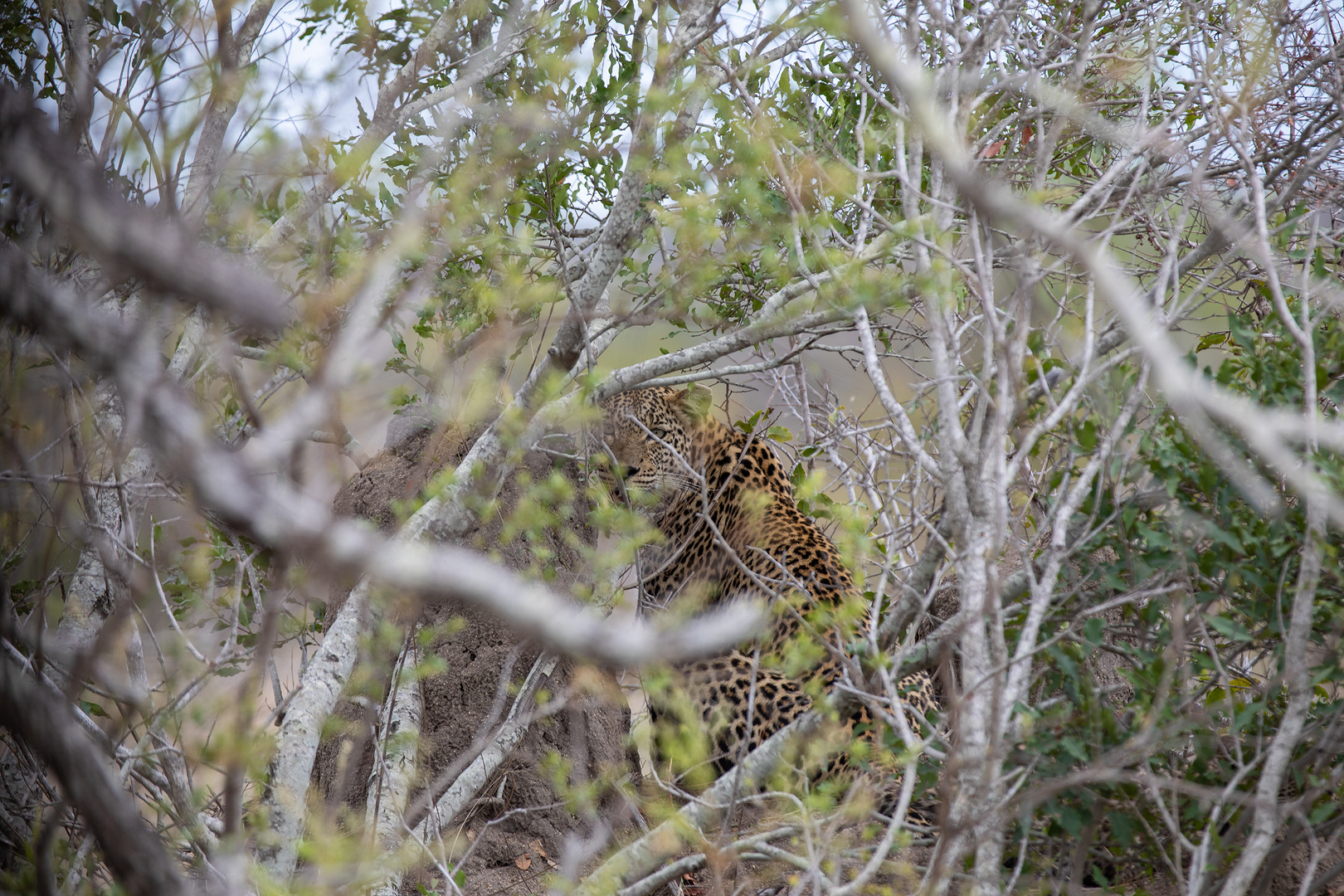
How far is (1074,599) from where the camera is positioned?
9.82 feet

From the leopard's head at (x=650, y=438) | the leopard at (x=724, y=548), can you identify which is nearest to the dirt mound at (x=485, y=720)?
the leopard at (x=724, y=548)

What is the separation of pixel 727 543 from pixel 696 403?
1.59 meters

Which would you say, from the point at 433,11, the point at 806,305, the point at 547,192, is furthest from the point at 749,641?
the point at 433,11

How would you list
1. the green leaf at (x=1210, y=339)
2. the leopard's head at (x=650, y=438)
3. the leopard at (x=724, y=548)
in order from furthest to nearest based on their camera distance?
1. the leopard's head at (x=650, y=438)
2. the leopard at (x=724, y=548)
3. the green leaf at (x=1210, y=339)

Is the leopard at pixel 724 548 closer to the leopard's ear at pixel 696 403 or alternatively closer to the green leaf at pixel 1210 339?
the leopard's ear at pixel 696 403

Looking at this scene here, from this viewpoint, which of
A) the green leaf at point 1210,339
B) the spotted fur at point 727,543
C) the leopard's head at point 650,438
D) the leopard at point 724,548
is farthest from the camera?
the leopard's head at point 650,438

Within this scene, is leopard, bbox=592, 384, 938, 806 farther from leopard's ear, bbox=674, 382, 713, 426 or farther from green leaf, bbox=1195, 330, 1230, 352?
green leaf, bbox=1195, 330, 1230, 352

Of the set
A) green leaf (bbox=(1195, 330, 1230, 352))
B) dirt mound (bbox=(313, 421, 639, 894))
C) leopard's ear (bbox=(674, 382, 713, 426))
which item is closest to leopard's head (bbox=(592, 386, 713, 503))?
leopard's ear (bbox=(674, 382, 713, 426))

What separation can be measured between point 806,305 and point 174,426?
8.64 ft

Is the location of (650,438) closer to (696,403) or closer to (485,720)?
(696,403)

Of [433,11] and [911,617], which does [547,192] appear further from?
[911,617]

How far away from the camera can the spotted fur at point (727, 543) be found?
14.5 ft

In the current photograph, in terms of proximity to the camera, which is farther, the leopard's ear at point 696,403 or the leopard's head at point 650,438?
the leopard's head at point 650,438

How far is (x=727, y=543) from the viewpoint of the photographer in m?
3.91
